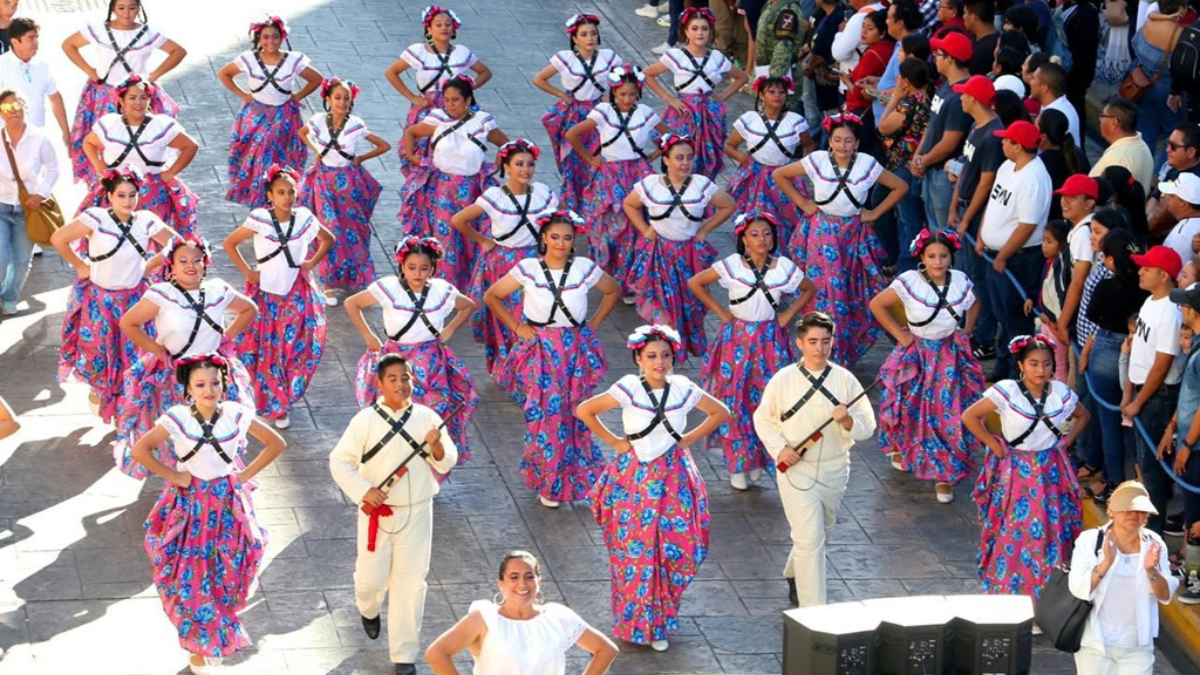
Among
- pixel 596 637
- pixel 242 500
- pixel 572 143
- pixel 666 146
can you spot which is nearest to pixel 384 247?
pixel 572 143

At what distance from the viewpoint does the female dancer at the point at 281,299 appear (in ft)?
48.6

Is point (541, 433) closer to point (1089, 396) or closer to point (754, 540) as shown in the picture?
point (754, 540)

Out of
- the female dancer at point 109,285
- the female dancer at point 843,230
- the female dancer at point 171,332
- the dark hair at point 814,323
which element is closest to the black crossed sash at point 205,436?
the female dancer at point 171,332

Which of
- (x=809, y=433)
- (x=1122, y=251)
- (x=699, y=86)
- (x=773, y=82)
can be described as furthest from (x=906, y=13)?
(x=809, y=433)

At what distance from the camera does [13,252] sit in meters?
16.2

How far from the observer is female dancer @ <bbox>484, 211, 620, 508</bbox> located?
46.5ft

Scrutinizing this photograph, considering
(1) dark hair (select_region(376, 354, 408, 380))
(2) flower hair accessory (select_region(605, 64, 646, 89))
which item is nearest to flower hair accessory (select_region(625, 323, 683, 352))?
(1) dark hair (select_region(376, 354, 408, 380))

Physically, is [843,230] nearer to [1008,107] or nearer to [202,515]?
[1008,107]

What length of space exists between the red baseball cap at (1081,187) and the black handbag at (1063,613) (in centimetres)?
344

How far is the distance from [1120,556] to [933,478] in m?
3.57

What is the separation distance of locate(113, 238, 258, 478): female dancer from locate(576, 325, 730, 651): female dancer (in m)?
2.24

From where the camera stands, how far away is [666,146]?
1594cm

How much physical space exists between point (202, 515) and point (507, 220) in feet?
13.5

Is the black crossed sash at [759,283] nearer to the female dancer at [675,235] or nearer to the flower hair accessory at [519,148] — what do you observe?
the female dancer at [675,235]
